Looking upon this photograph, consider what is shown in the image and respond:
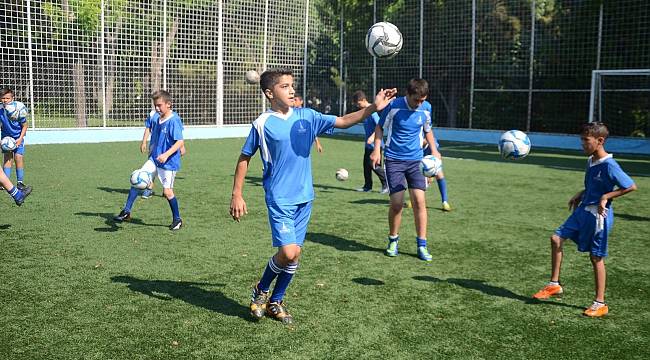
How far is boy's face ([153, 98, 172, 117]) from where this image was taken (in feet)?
27.8

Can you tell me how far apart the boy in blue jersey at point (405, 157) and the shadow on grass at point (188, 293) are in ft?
8.18

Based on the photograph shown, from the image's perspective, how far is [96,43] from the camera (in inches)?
Answer: 890

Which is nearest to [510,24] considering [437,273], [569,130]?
[569,130]

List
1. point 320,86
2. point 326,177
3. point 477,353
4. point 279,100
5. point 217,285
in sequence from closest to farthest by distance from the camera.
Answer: point 477,353 < point 279,100 < point 217,285 < point 326,177 < point 320,86

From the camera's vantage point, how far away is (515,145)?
21.6 ft

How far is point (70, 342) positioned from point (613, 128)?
22754mm

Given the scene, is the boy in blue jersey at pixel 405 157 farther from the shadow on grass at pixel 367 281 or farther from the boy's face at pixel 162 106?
the boy's face at pixel 162 106

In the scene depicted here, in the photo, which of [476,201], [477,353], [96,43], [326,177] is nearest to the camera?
[477,353]

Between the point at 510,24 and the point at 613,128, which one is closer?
the point at 613,128

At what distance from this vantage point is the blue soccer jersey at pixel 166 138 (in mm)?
8609

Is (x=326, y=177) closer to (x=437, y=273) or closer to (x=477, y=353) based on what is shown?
(x=437, y=273)

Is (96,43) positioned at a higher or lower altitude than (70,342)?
higher

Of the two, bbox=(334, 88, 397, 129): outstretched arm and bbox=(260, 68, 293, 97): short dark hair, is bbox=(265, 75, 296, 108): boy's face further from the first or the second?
bbox=(334, 88, 397, 129): outstretched arm

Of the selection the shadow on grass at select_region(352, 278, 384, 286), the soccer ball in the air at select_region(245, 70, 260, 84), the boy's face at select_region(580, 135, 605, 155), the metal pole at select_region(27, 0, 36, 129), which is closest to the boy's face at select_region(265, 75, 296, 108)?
the shadow on grass at select_region(352, 278, 384, 286)
